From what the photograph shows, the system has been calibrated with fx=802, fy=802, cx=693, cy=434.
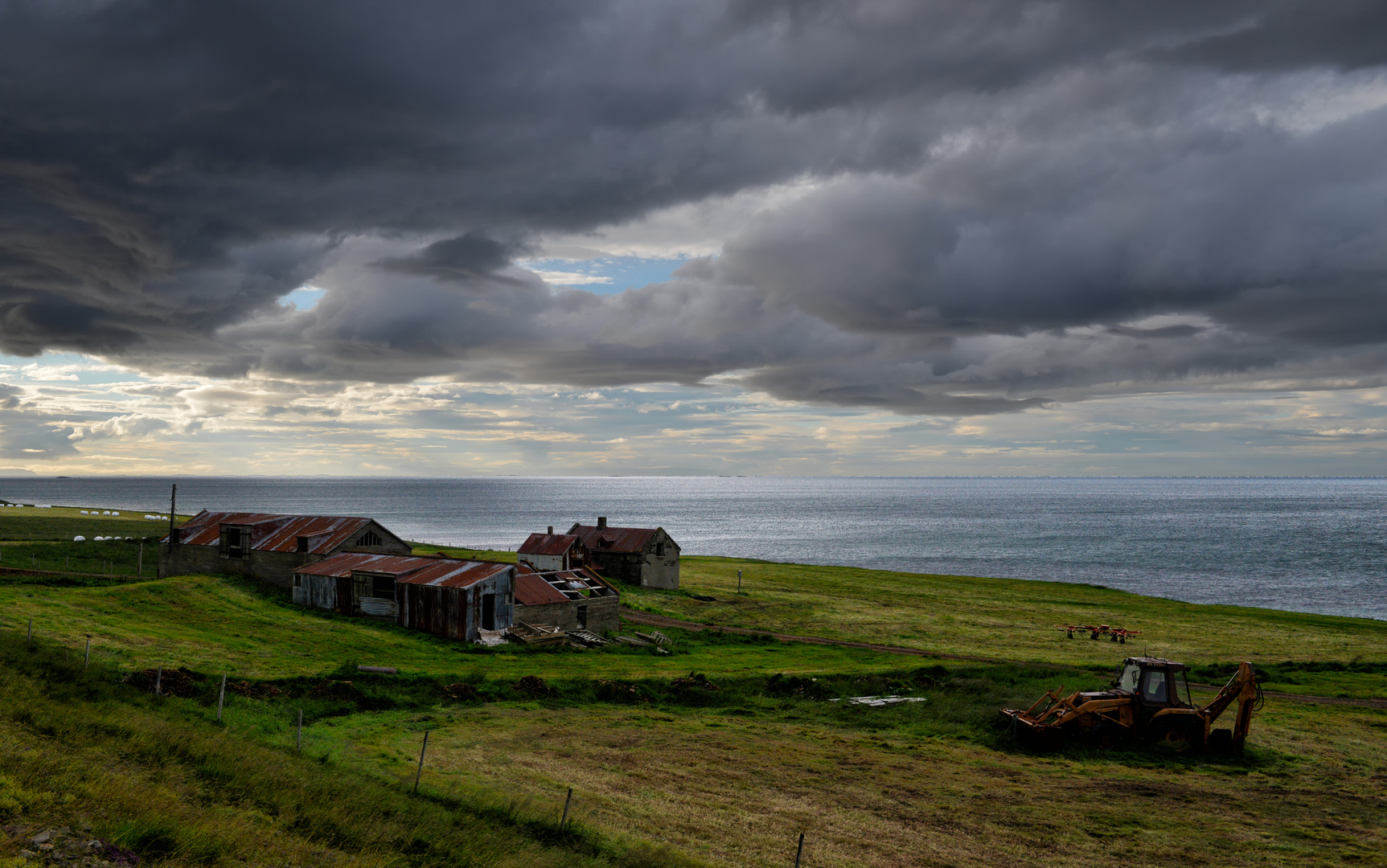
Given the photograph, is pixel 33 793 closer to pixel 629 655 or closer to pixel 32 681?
pixel 32 681

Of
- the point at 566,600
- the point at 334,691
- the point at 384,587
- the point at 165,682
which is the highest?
the point at 384,587

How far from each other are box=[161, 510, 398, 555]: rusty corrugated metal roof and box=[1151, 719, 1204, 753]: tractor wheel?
51115mm

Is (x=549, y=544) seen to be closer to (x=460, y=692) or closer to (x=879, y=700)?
(x=460, y=692)

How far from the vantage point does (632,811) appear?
842 inches

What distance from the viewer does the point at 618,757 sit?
27.4 meters

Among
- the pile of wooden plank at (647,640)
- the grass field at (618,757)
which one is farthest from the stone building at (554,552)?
the grass field at (618,757)

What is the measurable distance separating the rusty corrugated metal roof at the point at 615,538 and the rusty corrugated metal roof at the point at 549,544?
3304 mm

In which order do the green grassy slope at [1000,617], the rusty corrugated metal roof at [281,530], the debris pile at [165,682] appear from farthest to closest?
the rusty corrugated metal roof at [281,530]
the green grassy slope at [1000,617]
the debris pile at [165,682]

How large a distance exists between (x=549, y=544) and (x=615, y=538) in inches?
338

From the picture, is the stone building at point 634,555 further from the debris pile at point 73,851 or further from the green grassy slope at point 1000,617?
the debris pile at point 73,851

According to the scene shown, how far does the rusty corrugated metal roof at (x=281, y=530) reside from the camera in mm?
59719

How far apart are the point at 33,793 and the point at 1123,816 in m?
25.6

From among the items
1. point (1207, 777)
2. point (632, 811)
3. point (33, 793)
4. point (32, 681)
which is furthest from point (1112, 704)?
point (32, 681)

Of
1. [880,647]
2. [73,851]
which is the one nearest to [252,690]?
[73,851]
